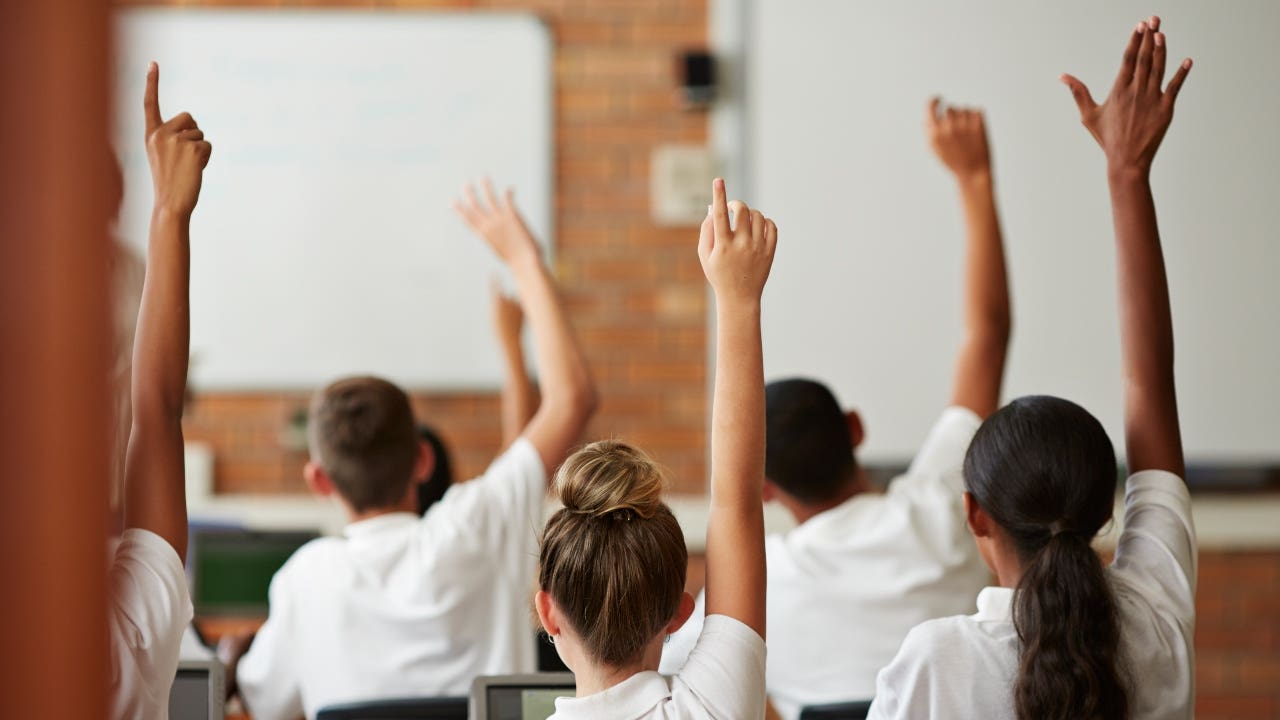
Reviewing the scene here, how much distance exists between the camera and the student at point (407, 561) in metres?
1.96

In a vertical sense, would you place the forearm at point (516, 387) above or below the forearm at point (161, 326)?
below

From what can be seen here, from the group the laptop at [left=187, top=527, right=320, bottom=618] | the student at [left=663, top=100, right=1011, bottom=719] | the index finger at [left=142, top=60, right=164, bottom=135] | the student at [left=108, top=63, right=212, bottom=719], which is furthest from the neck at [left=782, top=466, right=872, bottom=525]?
the index finger at [left=142, top=60, right=164, bottom=135]

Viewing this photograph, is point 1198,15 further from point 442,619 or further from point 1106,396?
point 442,619

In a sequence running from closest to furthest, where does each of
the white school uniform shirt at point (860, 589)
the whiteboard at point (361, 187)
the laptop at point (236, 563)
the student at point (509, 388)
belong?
the white school uniform shirt at point (860, 589)
the laptop at point (236, 563)
the student at point (509, 388)
the whiteboard at point (361, 187)

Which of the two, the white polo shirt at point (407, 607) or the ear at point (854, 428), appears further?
the ear at point (854, 428)

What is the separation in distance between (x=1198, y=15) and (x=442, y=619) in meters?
3.46

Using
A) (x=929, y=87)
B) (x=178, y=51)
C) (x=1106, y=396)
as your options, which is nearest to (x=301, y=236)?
(x=178, y=51)

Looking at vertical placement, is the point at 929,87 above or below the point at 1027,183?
above

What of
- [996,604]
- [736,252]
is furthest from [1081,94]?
[996,604]

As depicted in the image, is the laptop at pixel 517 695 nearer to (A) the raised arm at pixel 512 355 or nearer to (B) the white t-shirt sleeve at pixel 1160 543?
(B) the white t-shirt sleeve at pixel 1160 543

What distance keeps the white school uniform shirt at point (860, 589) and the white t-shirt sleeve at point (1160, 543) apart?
431 mm

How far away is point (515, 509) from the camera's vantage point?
2.05 metres

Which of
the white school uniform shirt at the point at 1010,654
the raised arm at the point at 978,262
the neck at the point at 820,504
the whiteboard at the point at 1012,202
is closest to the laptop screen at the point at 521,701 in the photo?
the white school uniform shirt at the point at 1010,654

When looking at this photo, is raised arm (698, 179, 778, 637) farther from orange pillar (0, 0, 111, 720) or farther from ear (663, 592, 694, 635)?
orange pillar (0, 0, 111, 720)
